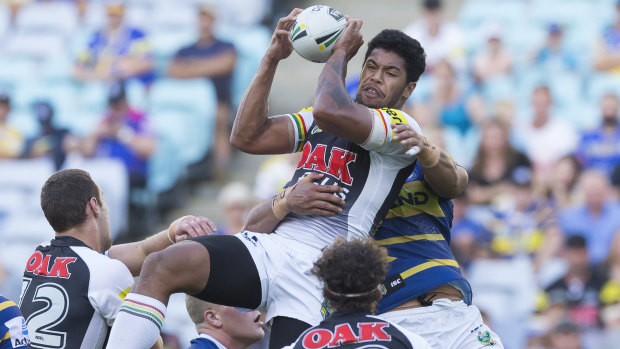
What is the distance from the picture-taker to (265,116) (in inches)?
216

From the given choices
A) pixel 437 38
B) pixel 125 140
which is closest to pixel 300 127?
pixel 125 140

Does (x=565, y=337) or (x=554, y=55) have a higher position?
(x=554, y=55)

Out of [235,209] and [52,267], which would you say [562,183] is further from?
[52,267]

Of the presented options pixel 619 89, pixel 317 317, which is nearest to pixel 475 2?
pixel 619 89

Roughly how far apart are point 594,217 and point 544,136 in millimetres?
1332

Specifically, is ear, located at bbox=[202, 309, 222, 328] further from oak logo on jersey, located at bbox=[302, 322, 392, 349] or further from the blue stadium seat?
the blue stadium seat

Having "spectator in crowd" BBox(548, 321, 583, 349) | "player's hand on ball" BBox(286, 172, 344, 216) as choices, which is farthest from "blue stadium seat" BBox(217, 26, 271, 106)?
"player's hand on ball" BBox(286, 172, 344, 216)

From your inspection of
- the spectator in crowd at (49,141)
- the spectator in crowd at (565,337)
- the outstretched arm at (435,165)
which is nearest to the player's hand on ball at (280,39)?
the outstretched arm at (435,165)

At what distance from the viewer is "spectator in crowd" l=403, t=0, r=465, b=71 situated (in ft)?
39.7

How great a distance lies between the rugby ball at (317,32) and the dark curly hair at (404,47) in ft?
1.00

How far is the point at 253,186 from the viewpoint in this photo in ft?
41.3

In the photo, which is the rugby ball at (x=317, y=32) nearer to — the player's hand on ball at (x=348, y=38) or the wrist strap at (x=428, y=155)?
the player's hand on ball at (x=348, y=38)

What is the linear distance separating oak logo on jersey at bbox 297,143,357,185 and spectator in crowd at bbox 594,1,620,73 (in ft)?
23.8

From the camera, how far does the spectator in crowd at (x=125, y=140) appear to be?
39.2ft
